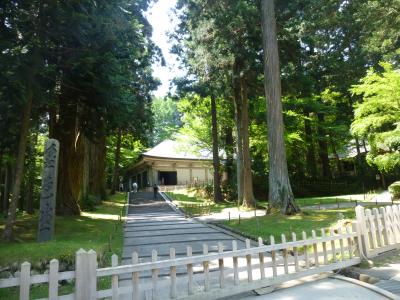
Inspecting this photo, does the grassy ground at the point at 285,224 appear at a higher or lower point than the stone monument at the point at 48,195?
lower

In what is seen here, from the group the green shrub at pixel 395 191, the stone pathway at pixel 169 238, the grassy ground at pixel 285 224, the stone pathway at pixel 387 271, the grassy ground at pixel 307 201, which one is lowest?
the stone pathway at pixel 387 271

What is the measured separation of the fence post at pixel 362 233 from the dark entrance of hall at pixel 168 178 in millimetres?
34907

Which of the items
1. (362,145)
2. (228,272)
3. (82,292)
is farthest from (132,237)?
(362,145)

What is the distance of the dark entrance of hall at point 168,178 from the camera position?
136 feet

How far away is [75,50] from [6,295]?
737 centimetres

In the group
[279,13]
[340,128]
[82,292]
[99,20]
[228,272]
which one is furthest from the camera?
[340,128]

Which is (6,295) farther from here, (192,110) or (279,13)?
(192,110)

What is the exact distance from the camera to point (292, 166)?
32312mm

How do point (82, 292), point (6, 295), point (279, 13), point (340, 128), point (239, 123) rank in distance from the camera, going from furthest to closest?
point (340, 128)
point (239, 123)
point (279, 13)
point (6, 295)
point (82, 292)

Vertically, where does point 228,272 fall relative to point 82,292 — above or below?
below

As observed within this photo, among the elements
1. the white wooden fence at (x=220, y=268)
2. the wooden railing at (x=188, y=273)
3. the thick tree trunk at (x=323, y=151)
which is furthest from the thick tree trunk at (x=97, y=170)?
the wooden railing at (x=188, y=273)

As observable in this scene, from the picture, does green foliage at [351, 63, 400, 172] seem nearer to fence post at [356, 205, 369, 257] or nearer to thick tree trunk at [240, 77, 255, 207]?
fence post at [356, 205, 369, 257]

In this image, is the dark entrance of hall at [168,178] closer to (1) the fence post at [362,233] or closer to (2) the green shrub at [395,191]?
(2) the green shrub at [395,191]

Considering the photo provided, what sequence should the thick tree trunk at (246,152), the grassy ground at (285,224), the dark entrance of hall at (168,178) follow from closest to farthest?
the grassy ground at (285,224)
the thick tree trunk at (246,152)
the dark entrance of hall at (168,178)
